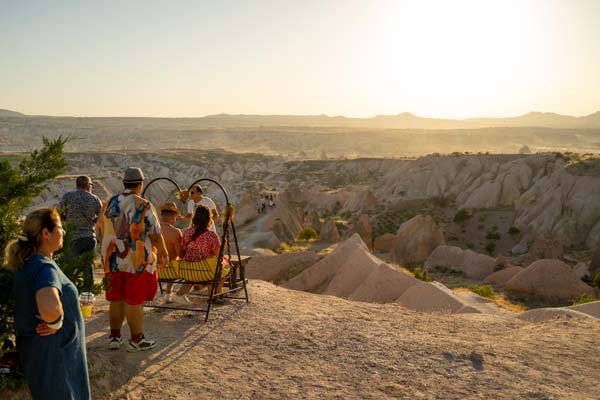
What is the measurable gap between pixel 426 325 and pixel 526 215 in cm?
3464

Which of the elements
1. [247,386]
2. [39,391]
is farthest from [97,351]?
[39,391]

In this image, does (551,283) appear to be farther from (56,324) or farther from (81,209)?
(56,324)

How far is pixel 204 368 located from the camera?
5754 millimetres

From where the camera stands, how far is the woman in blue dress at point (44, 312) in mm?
3291

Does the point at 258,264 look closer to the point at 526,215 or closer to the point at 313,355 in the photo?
the point at 313,355

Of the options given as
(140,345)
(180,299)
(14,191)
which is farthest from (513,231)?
(14,191)

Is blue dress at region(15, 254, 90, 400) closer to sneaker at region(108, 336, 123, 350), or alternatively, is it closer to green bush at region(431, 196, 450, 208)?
sneaker at region(108, 336, 123, 350)

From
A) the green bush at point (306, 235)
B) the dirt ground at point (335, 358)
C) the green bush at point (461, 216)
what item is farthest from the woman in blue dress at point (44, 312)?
the green bush at point (461, 216)

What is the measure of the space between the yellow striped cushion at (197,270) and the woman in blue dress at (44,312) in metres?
3.68

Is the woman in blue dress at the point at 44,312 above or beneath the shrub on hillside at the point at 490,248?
above

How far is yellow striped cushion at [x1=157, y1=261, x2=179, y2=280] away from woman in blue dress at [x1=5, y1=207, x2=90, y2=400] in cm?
370

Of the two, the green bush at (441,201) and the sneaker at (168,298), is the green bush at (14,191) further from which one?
the green bush at (441,201)

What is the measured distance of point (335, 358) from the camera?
6215 millimetres

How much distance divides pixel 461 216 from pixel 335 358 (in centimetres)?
3795
